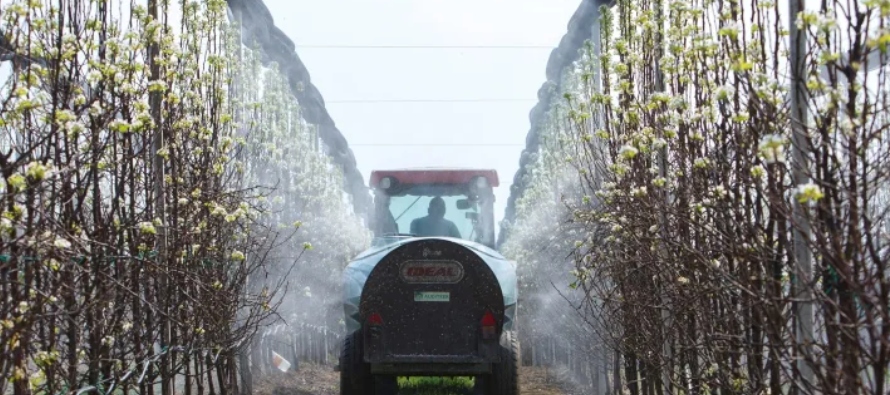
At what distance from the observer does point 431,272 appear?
1085 centimetres

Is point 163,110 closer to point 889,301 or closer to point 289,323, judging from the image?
point 889,301

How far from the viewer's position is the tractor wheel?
11742mm

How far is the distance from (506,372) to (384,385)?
153 centimetres

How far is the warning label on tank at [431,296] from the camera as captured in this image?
10.8 meters

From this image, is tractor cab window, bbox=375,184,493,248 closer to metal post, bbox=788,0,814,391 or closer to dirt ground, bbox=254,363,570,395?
dirt ground, bbox=254,363,570,395

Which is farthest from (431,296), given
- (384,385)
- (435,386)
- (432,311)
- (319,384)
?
(319,384)

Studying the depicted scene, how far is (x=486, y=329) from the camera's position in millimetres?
10820

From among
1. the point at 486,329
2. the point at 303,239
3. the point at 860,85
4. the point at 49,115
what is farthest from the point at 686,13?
→ the point at 303,239

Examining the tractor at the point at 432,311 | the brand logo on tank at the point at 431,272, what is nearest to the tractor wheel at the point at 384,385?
the tractor at the point at 432,311

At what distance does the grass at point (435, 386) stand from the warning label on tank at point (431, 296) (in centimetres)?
318

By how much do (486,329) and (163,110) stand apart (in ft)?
13.3

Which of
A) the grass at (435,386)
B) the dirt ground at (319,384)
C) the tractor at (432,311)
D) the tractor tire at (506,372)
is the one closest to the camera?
the tractor at (432,311)

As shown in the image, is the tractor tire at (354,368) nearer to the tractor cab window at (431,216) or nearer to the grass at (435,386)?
the grass at (435,386)

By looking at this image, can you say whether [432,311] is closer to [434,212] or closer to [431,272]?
[431,272]
